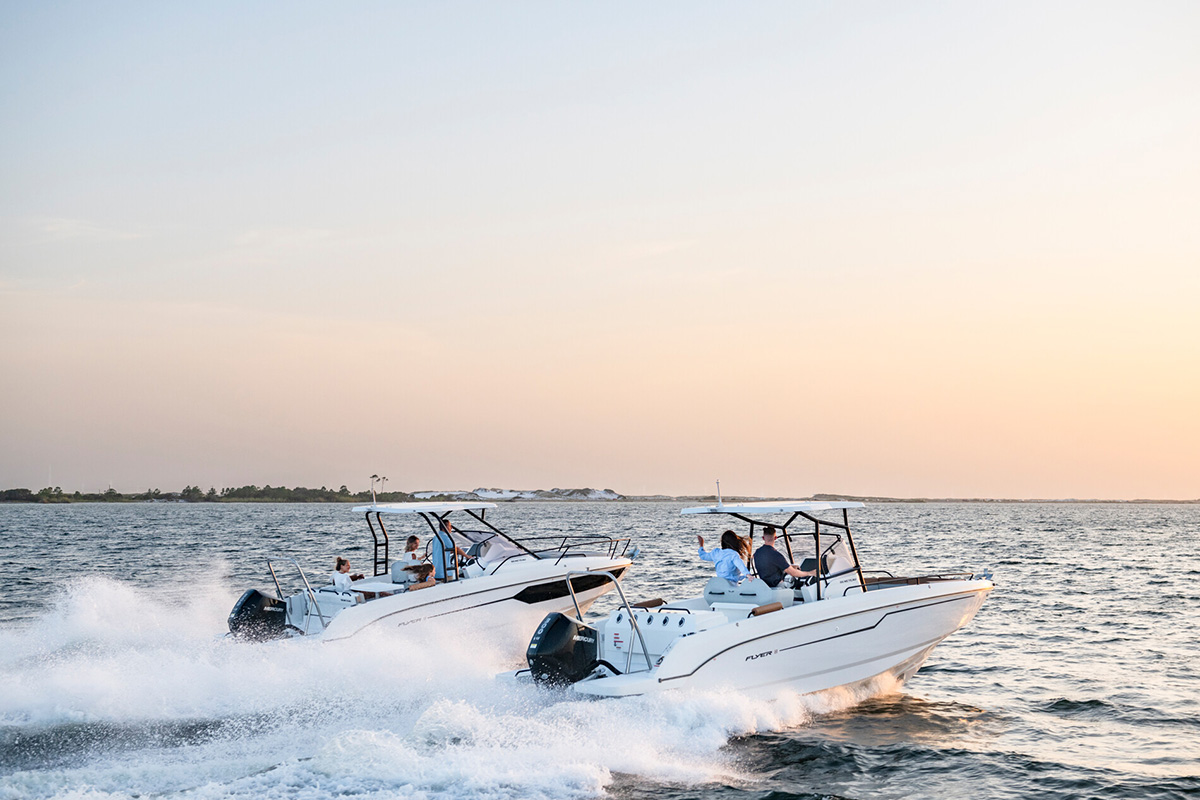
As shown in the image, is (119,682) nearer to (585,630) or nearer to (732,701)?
(585,630)

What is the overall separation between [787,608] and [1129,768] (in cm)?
352

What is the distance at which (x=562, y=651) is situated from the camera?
9.93 meters

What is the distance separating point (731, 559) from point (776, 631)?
3.52ft

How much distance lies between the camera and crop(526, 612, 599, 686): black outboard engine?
986 centimetres

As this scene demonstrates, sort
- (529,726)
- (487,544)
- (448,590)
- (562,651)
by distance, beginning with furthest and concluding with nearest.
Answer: (487,544) < (448,590) < (562,651) < (529,726)

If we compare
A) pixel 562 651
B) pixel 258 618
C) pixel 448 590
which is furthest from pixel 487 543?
pixel 562 651

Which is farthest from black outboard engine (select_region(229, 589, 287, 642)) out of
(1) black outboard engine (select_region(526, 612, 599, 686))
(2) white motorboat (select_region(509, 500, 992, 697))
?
(1) black outboard engine (select_region(526, 612, 599, 686))

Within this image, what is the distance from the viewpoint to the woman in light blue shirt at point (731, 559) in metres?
11.0

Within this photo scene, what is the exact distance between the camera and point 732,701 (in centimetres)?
982

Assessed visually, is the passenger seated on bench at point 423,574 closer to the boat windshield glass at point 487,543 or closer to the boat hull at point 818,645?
the boat windshield glass at point 487,543

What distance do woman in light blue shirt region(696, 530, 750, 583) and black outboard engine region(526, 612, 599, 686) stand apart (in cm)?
177

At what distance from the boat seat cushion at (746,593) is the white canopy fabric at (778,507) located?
30.3 inches

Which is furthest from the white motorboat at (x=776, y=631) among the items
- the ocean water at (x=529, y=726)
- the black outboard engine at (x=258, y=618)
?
the black outboard engine at (x=258, y=618)

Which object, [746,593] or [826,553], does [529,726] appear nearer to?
[746,593]
